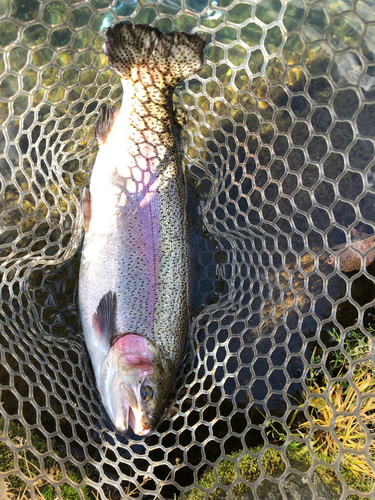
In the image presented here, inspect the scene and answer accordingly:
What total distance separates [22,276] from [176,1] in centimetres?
286

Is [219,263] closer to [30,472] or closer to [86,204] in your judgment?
[86,204]

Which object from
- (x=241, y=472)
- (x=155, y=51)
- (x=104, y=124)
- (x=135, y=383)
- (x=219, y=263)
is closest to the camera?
(x=135, y=383)

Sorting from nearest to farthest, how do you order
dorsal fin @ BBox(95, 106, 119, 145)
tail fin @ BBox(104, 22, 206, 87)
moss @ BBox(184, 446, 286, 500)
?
tail fin @ BBox(104, 22, 206, 87) < dorsal fin @ BBox(95, 106, 119, 145) < moss @ BBox(184, 446, 286, 500)

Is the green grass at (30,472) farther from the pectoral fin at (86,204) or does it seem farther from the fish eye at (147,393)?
the pectoral fin at (86,204)

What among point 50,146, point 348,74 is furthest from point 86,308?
point 348,74

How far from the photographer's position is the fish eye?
2.20 m

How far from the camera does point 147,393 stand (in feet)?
7.27

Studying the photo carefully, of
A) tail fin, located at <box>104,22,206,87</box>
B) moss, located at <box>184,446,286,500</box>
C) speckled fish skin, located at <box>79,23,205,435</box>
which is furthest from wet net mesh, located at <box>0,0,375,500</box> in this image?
tail fin, located at <box>104,22,206,87</box>

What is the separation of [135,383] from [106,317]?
0.49m

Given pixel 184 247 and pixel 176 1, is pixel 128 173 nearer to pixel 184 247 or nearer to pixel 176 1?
pixel 184 247

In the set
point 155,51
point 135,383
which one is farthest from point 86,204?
point 135,383

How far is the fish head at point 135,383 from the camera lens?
2.17 meters

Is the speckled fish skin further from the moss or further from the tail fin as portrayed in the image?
the moss

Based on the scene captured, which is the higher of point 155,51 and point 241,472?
point 155,51
